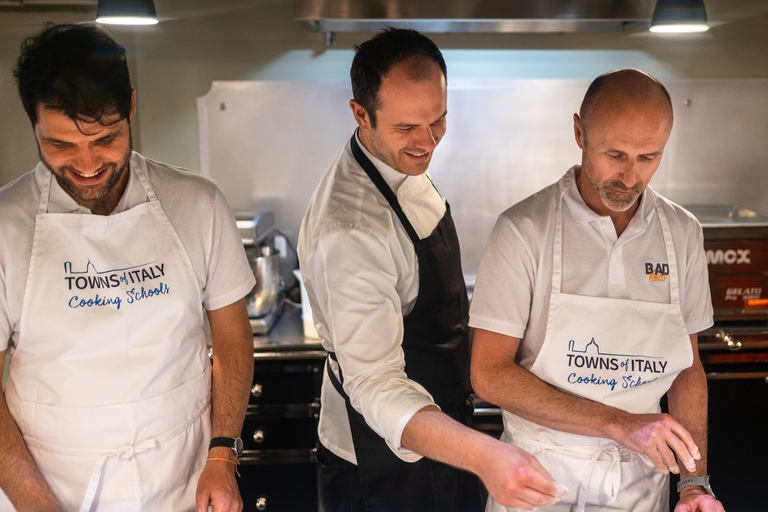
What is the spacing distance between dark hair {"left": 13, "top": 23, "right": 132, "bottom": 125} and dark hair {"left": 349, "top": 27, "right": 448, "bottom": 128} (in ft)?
1.75

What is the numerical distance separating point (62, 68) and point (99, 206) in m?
0.31

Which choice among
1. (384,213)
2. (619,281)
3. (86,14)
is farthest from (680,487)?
(86,14)

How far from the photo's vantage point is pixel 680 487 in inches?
55.2

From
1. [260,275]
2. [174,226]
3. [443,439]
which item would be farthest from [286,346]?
[443,439]

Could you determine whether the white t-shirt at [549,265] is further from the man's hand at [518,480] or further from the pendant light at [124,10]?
the pendant light at [124,10]

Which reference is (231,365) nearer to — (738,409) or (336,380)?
(336,380)

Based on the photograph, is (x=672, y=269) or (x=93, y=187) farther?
(x=672, y=269)

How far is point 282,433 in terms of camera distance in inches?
100

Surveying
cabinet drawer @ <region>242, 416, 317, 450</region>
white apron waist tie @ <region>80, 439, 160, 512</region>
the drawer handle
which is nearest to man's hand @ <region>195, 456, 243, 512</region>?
white apron waist tie @ <region>80, 439, 160, 512</region>

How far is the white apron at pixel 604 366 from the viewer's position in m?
1.42

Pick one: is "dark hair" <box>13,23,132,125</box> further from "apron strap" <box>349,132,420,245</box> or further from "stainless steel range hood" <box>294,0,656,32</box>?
"stainless steel range hood" <box>294,0,656,32</box>

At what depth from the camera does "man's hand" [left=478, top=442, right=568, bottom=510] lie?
38.8 inches

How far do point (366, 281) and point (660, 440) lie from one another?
2.12 feet

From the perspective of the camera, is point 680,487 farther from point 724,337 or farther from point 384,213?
point 724,337
